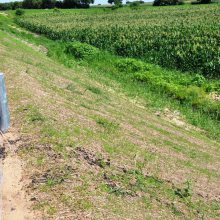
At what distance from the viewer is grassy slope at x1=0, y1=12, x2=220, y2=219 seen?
704 centimetres

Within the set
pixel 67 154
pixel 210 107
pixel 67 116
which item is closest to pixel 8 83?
pixel 67 116

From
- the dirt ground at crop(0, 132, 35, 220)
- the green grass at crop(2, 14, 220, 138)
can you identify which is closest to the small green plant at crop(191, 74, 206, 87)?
the green grass at crop(2, 14, 220, 138)

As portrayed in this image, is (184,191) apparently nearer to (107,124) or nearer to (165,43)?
(107,124)

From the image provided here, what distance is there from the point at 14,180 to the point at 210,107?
11057 mm

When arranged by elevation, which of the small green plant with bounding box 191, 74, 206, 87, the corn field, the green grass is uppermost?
the corn field

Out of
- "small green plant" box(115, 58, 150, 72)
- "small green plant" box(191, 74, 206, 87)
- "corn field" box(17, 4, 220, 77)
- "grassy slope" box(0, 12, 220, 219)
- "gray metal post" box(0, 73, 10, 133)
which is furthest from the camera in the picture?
"small green plant" box(115, 58, 150, 72)

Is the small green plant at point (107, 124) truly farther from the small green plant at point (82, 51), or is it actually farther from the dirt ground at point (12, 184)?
the small green plant at point (82, 51)

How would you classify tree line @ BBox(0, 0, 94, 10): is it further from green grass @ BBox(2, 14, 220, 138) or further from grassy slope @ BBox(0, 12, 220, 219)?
grassy slope @ BBox(0, 12, 220, 219)

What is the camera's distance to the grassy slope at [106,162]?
7.04m

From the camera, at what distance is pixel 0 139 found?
8859 mm

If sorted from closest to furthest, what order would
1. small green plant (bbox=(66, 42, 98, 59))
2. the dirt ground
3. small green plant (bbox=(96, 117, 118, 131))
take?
1. the dirt ground
2. small green plant (bbox=(96, 117, 118, 131))
3. small green plant (bbox=(66, 42, 98, 59))

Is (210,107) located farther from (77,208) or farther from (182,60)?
(77,208)

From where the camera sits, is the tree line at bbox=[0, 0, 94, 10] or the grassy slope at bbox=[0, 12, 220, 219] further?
the tree line at bbox=[0, 0, 94, 10]

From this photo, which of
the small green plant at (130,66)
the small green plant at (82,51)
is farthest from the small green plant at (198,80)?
the small green plant at (82,51)
